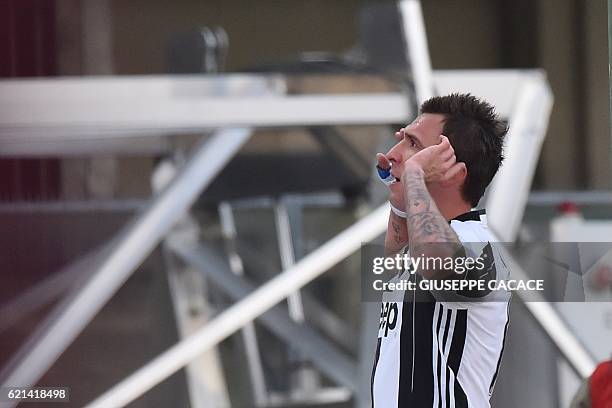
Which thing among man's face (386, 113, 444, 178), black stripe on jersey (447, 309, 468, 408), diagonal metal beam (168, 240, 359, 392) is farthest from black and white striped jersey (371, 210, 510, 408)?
diagonal metal beam (168, 240, 359, 392)

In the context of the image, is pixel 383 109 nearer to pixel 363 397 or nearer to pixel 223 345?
pixel 363 397

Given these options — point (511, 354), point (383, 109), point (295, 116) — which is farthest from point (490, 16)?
point (511, 354)

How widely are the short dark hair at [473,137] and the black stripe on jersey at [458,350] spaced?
0.16 meters

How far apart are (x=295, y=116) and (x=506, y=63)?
0.42m

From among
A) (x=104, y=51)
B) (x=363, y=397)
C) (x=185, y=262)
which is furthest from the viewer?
(x=185, y=262)

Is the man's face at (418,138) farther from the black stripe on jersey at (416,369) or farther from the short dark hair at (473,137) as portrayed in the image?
the black stripe on jersey at (416,369)

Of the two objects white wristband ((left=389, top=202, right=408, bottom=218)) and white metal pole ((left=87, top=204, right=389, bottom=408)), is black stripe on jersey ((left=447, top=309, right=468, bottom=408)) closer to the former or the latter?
white wristband ((left=389, top=202, right=408, bottom=218))

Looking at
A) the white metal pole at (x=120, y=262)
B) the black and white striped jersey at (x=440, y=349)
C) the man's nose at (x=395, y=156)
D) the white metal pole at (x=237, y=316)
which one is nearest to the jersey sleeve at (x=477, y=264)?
the black and white striped jersey at (x=440, y=349)

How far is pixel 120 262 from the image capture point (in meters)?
2.02

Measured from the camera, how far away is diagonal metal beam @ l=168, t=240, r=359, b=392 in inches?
95.6

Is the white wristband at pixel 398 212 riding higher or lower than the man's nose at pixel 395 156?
lower

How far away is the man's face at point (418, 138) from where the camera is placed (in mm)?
1363

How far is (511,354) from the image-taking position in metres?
2.19

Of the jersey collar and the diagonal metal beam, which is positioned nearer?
the jersey collar
